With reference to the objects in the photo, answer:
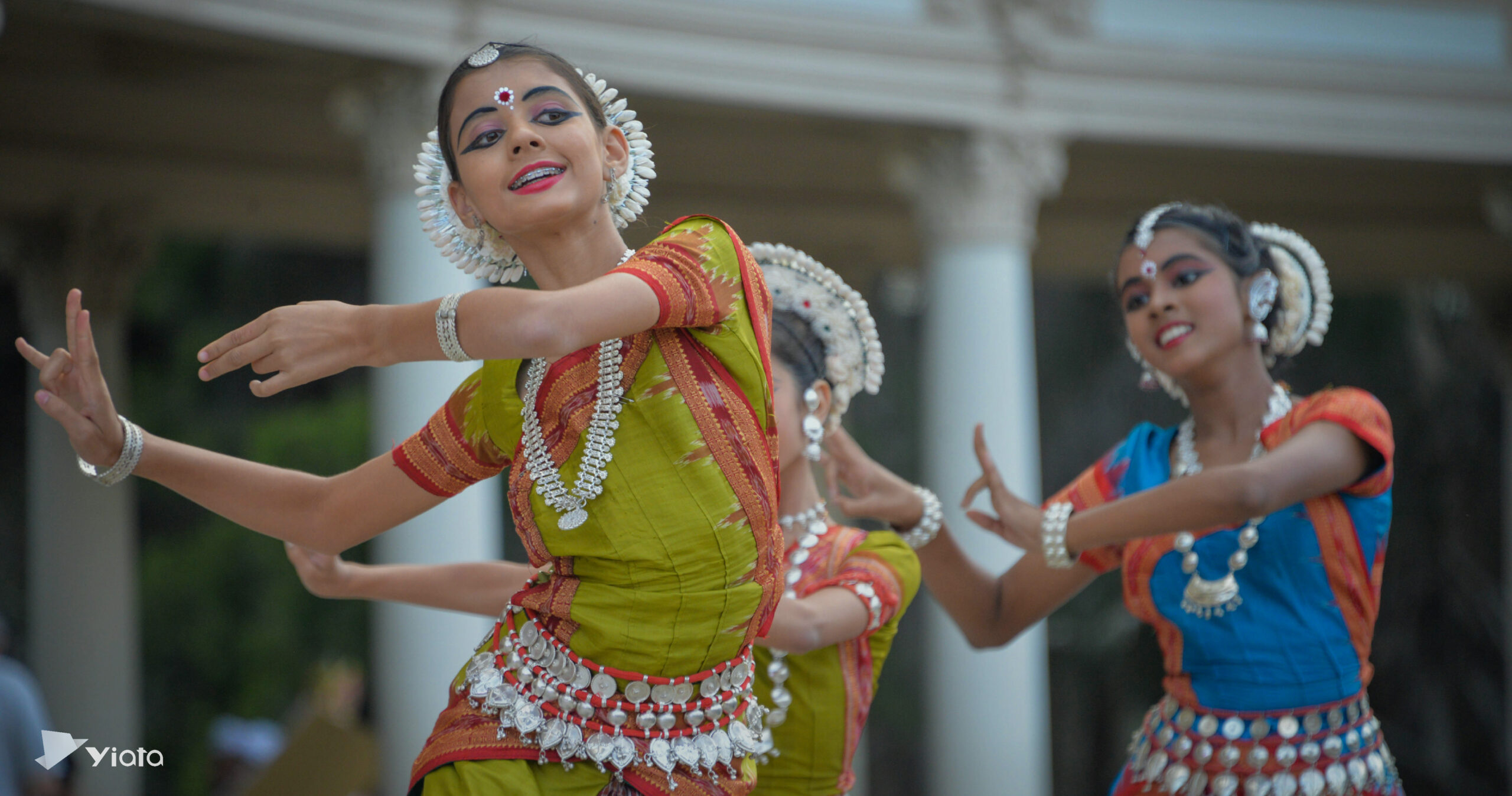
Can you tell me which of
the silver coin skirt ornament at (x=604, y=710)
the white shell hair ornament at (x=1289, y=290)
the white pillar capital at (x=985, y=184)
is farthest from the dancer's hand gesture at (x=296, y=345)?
the white pillar capital at (x=985, y=184)

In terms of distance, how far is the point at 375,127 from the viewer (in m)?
6.03

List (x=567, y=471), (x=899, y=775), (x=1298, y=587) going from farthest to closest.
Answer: (x=899, y=775), (x=1298, y=587), (x=567, y=471)

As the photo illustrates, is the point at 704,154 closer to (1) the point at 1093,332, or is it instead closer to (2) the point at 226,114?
(2) the point at 226,114

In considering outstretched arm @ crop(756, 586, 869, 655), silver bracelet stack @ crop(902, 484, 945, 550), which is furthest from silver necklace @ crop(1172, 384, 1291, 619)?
outstretched arm @ crop(756, 586, 869, 655)

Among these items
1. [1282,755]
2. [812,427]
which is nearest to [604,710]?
[812,427]

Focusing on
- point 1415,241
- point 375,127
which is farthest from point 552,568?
point 1415,241

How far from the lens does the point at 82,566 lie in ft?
25.1

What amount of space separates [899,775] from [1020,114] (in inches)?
385

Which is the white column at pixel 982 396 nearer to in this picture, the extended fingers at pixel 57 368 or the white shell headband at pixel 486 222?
the white shell headband at pixel 486 222

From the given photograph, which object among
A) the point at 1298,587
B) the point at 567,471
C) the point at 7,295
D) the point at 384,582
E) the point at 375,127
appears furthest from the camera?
the point at 7,295

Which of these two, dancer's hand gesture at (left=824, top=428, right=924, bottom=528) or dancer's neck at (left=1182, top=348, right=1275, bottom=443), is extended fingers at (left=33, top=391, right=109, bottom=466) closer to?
dancer's hand gesture at (left=824, top=428, right=924, bottom=528)

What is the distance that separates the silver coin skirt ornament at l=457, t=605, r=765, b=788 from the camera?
5.82 feet

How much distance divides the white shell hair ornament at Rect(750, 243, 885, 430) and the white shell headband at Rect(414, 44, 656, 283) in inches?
32.5

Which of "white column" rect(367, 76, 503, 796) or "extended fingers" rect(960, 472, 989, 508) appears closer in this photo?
"extended fingers" rect(960, 472, 989, 508)
